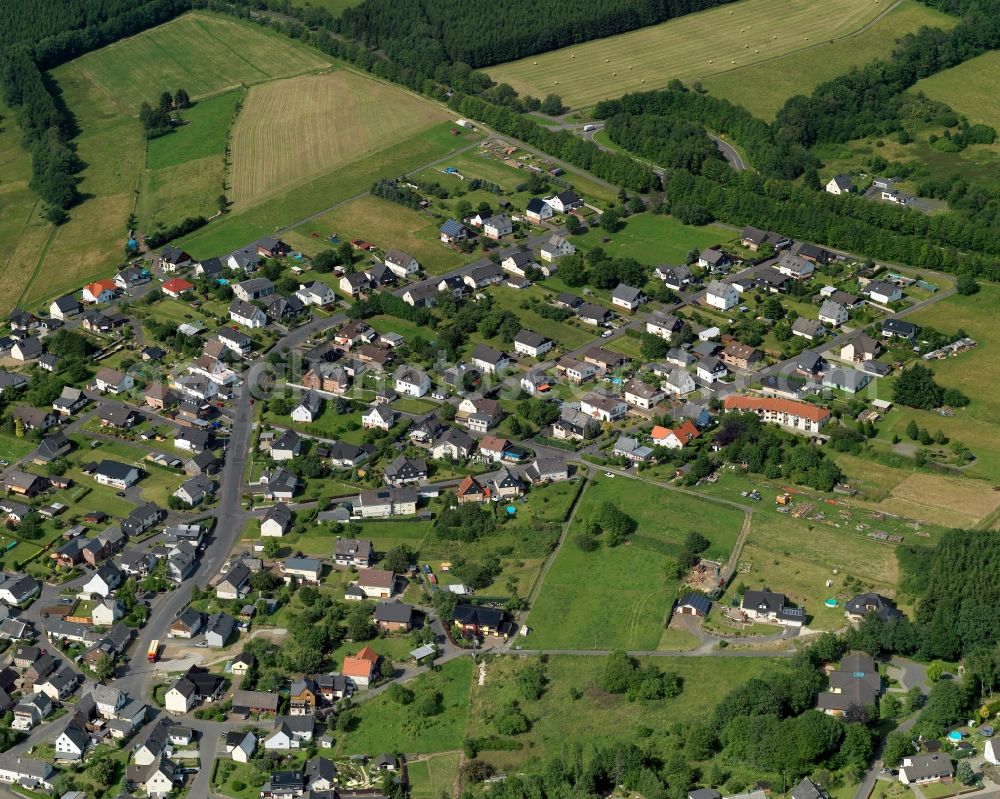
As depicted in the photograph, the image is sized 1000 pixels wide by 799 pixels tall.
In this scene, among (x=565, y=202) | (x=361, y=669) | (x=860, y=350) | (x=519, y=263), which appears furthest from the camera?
(x=565, y=202)

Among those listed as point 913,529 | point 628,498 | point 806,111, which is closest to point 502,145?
point 806,111

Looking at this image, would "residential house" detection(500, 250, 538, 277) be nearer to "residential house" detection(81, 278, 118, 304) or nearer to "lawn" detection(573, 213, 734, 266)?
→ "lawn" detection(573, 213, 734, 266)

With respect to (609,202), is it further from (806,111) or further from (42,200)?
(42,200)

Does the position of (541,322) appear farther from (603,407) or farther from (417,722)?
(417,722)

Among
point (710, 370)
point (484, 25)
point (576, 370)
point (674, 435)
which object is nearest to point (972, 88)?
point (484, 25)

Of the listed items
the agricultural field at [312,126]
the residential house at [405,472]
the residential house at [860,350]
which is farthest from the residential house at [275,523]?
the agricultural field at [312,126]

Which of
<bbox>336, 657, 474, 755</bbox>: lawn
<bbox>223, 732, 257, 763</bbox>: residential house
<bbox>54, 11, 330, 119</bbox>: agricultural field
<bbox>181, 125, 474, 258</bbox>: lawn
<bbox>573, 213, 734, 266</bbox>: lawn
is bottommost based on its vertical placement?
<bbox>336, 657, 474, 755</bbox>: lawn

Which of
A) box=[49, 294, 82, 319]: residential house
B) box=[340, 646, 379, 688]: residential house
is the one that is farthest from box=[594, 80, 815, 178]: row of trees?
box=[340, 646, 379, 688]: residential house
